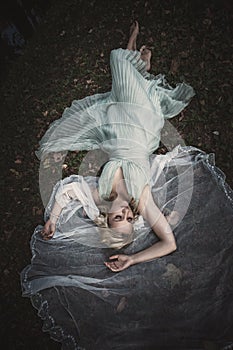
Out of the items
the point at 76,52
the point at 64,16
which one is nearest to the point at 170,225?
the point at 76,52

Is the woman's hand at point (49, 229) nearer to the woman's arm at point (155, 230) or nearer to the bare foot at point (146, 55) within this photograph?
the woman's arm at point (155, 230)

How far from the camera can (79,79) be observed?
Result: 140 cm

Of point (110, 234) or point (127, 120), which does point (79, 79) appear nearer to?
point (127, 120)

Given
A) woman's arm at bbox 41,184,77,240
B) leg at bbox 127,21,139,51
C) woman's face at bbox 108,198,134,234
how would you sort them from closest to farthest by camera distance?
woman's face at bbox 108,198,134,234 < woman's arm at bbox 41,184,77,240 < leg at bbox 127,21,139,51

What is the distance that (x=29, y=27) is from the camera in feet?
4.66

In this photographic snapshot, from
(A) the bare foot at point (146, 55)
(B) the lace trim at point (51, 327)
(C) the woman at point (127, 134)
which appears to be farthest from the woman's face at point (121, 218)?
(A) the bare foot at point (146, 55)

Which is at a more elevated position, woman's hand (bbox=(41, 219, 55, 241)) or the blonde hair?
woman's hand (bbox=(41, 219, 55, 241))

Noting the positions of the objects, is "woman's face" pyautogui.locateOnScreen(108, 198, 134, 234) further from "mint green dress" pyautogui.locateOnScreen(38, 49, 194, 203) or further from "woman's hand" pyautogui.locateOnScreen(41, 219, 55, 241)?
"woman's hand" pyautogui.locateOnScreen(41, 219, 55, 241)

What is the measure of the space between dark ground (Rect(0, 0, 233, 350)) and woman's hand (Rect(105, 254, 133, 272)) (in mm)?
259

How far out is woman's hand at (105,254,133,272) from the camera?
1.11 metres

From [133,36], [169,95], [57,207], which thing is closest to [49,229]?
[57,207]

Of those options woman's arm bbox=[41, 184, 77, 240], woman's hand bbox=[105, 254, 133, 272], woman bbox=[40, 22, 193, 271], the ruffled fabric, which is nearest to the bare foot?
woman bbox=[40, 22, 193, 271]

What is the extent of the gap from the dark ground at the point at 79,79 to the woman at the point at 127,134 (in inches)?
4.1

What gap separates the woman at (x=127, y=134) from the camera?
111cm
